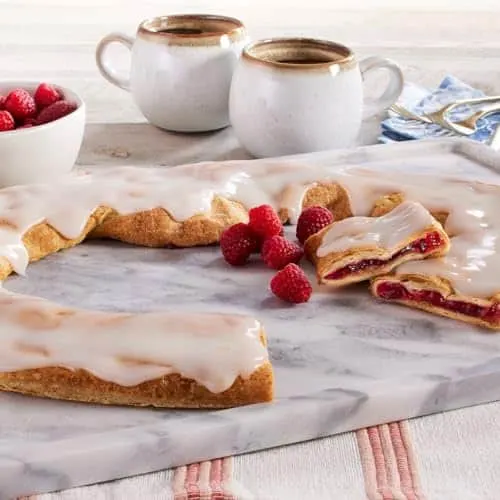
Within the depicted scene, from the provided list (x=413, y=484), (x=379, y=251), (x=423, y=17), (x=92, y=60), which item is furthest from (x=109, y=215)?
(x=423, y=17)

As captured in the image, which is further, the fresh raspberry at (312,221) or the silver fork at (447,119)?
the silver fork at (447,119)

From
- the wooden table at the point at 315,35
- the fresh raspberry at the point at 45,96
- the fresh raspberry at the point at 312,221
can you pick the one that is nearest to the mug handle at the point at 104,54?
the wooden table at the point at 315,35

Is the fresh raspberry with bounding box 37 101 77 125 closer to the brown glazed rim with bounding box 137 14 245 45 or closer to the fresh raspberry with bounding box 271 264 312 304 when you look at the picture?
the brown glazed rim with bounding box 137 14 245 45

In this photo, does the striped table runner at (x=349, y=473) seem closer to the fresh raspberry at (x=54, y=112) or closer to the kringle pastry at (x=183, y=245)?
the kringle pastry at (x=183, y=245)

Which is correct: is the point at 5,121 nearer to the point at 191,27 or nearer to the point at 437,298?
the point at 191,27

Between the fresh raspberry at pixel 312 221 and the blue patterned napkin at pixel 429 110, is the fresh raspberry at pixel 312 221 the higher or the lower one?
the higher one
